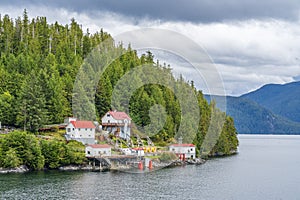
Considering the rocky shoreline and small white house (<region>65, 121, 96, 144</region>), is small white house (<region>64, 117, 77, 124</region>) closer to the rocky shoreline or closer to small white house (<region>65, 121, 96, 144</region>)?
small white house (<region>65, 121, 96, 144</region>)

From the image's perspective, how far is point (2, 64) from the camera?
321ft

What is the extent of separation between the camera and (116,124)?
91.9 metres

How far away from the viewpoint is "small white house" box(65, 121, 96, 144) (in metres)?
81.9

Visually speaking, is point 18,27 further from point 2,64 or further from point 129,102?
point 129,102

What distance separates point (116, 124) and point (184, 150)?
15.1m

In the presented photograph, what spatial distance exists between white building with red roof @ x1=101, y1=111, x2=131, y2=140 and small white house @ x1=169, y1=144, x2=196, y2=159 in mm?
10175

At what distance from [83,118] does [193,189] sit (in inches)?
1566

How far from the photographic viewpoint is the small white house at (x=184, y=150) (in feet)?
294

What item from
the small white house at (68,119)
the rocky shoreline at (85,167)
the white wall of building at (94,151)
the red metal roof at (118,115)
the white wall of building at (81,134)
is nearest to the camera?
the rocky shoreline at (85,167)

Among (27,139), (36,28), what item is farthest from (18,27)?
(27,139)

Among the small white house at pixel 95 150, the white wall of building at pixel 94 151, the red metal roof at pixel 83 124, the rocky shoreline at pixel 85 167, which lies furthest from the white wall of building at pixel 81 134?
the rocky shoreline at pixel 85 167

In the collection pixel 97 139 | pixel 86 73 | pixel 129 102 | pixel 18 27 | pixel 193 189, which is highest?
pixel 18 27

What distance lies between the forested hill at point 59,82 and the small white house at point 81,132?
544cm

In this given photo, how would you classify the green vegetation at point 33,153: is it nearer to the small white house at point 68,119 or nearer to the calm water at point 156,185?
the calm water at point 156,185
